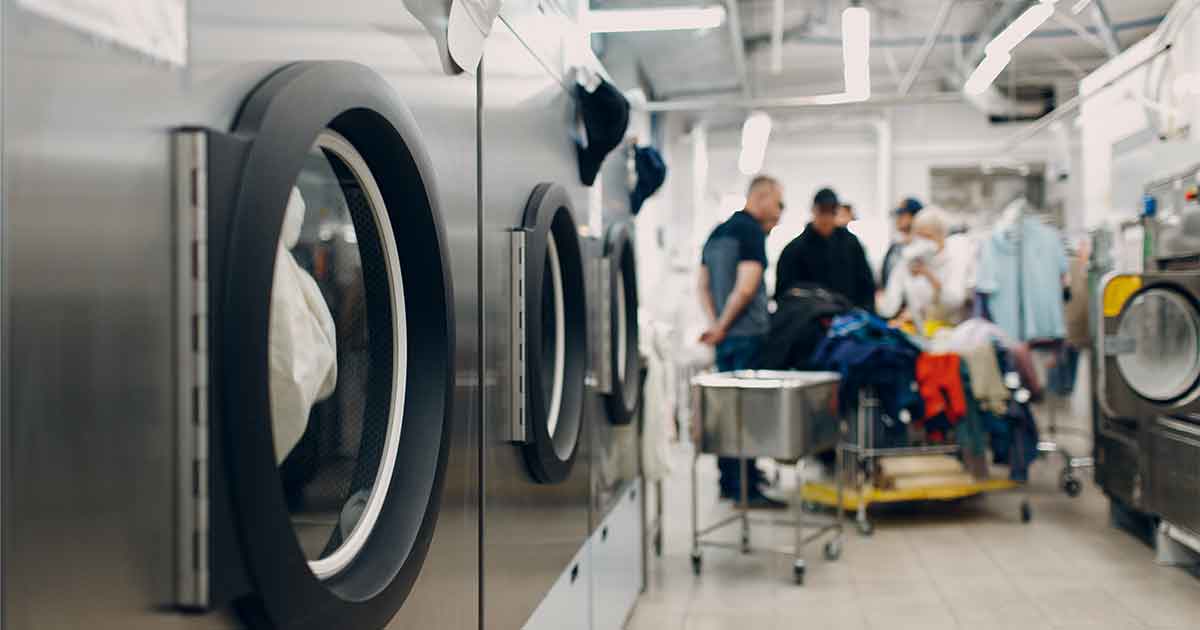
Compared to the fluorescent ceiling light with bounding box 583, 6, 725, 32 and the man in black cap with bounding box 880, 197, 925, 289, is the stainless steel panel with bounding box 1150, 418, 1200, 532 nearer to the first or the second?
the fluorescent ceiling light with bounding box 583, 6, 725, 32

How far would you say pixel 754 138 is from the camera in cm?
911

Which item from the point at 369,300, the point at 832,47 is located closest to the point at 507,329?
the point at 369,300

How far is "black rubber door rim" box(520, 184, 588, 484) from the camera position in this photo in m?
2.31

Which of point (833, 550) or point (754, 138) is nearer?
point (833, 550)

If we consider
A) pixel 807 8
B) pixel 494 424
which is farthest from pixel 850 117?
pixel 494 424

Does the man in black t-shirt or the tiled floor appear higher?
the man in black t-shirt

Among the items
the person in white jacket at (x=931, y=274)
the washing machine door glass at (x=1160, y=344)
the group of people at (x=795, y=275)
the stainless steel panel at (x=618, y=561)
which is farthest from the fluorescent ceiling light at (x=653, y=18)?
the stainless steel panel at (x=618, y=561)

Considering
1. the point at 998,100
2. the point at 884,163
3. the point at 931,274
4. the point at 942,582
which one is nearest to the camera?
the point at 942,582

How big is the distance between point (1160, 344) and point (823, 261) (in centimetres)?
190

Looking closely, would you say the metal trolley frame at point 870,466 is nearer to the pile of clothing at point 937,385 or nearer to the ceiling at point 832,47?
the pile of clothing at point 937,385

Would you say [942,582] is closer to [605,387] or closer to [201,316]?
[605,387]

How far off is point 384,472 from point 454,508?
223 mm

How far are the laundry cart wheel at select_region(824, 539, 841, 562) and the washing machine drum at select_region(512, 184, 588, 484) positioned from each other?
2094mm

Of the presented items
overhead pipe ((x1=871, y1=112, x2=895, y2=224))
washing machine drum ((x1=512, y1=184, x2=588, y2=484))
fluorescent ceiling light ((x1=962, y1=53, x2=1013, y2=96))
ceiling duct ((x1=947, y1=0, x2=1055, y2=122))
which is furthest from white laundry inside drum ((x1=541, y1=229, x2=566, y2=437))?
overhead pipe ((x1=871, y1=112, x2=895, y2=224))
